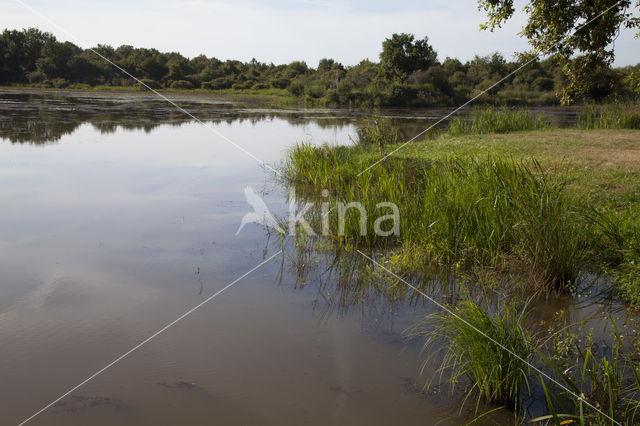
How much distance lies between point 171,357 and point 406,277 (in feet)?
8.93

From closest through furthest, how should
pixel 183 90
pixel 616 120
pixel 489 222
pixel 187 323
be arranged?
pixel 187 323
pixel 489 222
pixel 616 120
pixel 183 90

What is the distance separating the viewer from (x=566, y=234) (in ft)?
16.7

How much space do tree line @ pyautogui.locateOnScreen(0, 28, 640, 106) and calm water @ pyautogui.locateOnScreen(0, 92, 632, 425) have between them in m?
27.5

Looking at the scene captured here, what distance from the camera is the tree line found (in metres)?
37.8

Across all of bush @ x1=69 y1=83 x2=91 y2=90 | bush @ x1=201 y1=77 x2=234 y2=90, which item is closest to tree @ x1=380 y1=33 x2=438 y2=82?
bush @ x1=201 y1=77 x2=234 y2=90

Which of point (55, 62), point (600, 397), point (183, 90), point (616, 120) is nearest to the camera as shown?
point (600, 397)

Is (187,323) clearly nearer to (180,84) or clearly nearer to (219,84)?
(219,84)

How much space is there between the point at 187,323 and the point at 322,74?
47.0m

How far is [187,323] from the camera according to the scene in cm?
452

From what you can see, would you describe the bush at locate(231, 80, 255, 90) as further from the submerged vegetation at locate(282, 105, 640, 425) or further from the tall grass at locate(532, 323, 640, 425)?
the tall grass at locate(532, 323, 640, 425)

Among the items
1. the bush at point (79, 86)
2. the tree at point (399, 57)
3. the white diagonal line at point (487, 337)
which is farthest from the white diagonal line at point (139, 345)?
the bush at point (79, 86)

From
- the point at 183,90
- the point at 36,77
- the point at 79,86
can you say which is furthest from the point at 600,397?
the point at 36,77

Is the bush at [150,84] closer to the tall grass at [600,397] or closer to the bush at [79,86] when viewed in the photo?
the bush at [79,86]

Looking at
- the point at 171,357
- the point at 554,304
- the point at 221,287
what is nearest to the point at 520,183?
the point at 554,304
